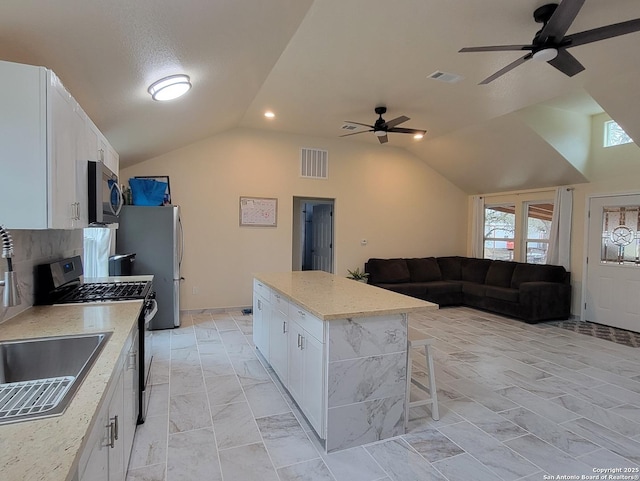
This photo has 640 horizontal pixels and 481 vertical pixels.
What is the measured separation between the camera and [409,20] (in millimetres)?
2709

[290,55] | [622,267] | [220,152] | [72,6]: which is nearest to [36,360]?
[72,6]

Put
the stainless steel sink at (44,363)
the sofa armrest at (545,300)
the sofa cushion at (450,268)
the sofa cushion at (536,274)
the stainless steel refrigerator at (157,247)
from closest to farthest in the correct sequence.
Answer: the stainless steel sink at (44,363) < the stainless steel refrigerator at (157,247) < the sofa armrest at (545,300) < the sofa cushion at (536,274) < the sofa cushion at (450,268)

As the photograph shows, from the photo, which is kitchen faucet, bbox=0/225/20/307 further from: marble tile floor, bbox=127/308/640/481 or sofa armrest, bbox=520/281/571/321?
sofa armrest, bbox=520/281/571/321

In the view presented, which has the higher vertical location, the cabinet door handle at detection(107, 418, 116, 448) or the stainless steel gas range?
the stainless steel gas range

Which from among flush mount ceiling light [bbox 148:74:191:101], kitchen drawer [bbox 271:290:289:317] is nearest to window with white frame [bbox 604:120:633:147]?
kitchen drawer [bbox 271:290:289:317]

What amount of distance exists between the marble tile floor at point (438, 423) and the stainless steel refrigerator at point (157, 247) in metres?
0.64

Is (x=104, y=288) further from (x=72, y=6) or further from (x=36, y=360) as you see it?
(x=72, y=6)

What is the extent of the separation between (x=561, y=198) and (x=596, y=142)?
94 cm

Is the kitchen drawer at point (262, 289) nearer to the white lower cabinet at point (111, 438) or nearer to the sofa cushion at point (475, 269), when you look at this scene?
the white lower cabinet at point (111, 438)

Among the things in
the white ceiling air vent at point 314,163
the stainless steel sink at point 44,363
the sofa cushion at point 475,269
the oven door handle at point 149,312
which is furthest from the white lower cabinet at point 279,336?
the sofa cushion at point 475,269

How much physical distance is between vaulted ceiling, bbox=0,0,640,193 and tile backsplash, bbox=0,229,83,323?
0.98 meters

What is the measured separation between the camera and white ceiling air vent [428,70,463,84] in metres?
3.62

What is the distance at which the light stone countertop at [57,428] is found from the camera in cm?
78

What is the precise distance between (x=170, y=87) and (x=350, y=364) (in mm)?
2584
